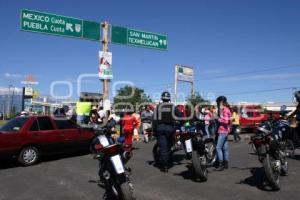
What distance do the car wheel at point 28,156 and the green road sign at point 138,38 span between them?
8.73m

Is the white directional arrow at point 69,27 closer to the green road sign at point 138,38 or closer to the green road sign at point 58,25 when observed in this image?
the green road sign at point 58,25

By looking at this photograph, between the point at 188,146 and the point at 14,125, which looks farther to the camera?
the point at 14,125

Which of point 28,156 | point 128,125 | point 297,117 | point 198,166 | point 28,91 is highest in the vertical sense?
point 28,91

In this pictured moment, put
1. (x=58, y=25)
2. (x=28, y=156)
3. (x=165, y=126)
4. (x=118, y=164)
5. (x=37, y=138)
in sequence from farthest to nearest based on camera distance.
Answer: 1. (x=58, y=25)
2. (x=37, y=138)
3. (x=28, y=156)
4. (x=165, y=126)
5. (x=118, y=164)

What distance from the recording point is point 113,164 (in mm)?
6367

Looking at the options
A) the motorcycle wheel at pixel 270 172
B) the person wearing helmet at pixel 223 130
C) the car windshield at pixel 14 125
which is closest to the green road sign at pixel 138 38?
the car windshield at pixel 14 125

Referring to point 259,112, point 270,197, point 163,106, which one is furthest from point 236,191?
point 259,112

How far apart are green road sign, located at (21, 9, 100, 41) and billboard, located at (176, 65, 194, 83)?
1669 cm

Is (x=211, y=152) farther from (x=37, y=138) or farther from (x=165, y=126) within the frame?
(x=37, y=138)

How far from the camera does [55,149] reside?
460 inches

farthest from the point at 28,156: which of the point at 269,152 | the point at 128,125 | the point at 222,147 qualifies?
the point at 269,152

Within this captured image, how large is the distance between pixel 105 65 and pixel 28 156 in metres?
7.94

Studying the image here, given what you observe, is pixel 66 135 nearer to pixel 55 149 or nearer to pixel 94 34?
pixel 55 149

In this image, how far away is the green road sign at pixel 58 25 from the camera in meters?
16.4
